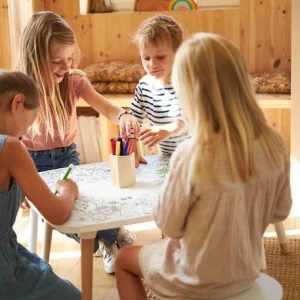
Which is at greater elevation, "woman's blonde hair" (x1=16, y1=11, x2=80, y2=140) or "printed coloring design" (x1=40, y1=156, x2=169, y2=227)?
"woman's blonde hair" (x1=16, y1=11, x2=80, y2=140)

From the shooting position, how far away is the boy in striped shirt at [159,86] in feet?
6.30

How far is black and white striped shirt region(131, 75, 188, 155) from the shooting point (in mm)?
2088

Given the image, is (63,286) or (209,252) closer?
(209,252)

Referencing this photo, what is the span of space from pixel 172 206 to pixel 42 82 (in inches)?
37.5

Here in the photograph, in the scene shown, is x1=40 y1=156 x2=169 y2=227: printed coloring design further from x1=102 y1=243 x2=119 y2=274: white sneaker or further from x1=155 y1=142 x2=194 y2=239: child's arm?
x1=102 y1=243 x2=119 y2=274: white sneaker

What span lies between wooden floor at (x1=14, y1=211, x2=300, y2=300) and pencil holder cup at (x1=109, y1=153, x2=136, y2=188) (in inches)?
23.8

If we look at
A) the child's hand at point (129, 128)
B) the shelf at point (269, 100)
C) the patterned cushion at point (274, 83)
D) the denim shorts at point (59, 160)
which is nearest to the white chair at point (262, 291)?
the child's hand at point (129, 128)

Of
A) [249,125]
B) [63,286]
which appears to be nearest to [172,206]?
[249,125]

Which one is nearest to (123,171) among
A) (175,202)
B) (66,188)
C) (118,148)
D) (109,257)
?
(118,148)

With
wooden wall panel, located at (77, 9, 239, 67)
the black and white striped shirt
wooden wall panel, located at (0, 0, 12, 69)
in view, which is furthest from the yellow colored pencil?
wooden wall panel, located at (77, 9, 239, 67)

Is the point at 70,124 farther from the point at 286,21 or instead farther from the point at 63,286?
the point at 286,21

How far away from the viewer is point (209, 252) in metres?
1.20

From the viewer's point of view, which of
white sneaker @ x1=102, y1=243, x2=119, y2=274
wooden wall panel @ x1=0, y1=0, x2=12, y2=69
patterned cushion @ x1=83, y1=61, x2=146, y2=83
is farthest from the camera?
patterned cushion @ x1=83, y1=61, x2=146, y2=83

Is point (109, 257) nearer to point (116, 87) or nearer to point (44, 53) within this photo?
point (44, 53)
